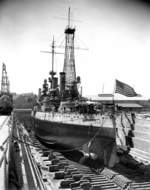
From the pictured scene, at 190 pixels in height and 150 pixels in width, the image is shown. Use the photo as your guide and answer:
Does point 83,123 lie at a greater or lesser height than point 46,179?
greater

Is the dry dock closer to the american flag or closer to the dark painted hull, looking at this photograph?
the dark painted hull

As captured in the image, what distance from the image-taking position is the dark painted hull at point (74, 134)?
524 inches

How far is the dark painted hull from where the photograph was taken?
1332 cm

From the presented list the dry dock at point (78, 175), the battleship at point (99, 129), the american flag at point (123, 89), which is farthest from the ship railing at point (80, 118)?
the dry dock at point (78, 175)

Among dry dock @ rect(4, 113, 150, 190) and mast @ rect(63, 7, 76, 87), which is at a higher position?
mast @ rect(63, 7, 76, 87)

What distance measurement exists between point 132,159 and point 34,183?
20.9ft

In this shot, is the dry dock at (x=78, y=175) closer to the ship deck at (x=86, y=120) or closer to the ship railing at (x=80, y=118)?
the ship deck at (x=86, y=120)

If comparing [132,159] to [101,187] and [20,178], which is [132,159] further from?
[20,178]

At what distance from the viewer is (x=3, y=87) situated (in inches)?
2270

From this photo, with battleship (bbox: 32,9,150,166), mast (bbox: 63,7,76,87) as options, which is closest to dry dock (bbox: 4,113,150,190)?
battleship (bbox: 32,9,150,166)

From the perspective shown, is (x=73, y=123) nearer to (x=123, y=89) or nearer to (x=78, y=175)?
(x=123, y=89)

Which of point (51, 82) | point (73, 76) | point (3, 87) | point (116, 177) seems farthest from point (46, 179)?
point (3, 87)

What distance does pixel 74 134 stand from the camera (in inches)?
608

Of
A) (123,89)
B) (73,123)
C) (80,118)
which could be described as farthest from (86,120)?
(123,89)
